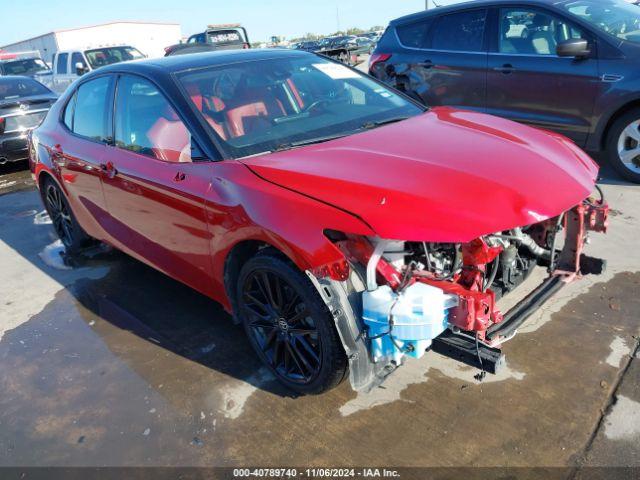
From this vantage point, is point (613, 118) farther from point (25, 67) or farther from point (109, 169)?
point (25, 67)

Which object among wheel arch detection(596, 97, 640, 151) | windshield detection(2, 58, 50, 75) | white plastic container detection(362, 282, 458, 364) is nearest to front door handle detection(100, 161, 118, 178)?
white plastic container detection(362, 282, 458, 364)

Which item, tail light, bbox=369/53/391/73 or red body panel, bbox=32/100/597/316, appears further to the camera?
tail light, bbox=369/53/391/73

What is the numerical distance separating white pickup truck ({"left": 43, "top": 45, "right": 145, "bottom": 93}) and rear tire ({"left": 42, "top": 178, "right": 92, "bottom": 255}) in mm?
9841

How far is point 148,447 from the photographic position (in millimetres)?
2646

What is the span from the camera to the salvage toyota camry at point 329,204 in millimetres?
2273

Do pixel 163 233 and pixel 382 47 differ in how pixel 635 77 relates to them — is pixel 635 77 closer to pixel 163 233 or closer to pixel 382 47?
pixel 382 47

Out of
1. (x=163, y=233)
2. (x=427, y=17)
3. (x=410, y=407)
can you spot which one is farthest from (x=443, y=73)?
(x=410, y=407)

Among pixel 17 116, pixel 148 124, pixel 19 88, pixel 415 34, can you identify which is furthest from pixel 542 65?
pixel 19 88

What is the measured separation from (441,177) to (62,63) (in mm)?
15289

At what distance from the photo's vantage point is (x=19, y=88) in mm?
9367

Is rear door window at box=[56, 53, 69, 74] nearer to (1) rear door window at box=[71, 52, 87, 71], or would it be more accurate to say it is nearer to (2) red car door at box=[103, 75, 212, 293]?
(1) rear door window at box=[71, 52, 87, 71]

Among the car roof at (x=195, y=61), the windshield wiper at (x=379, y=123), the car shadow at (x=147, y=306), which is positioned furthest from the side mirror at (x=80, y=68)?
the windshield wiper at (x=379, y=123)

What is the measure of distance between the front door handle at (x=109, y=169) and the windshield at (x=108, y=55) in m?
11.7

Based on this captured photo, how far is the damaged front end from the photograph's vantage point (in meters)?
2.21
